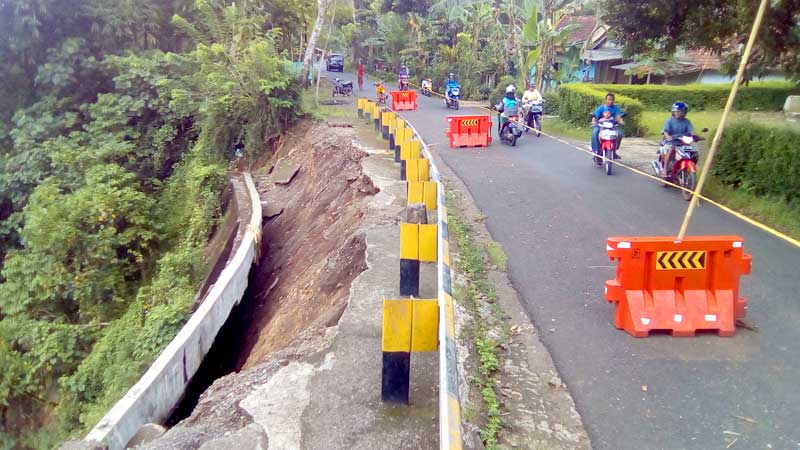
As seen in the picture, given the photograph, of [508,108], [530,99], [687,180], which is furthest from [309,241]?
[530,99]

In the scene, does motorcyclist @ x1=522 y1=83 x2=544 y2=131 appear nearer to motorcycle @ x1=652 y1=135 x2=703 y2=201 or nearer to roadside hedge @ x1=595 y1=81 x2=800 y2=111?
motorcycle @ x1=652 y1=135 x2=703 y2=201

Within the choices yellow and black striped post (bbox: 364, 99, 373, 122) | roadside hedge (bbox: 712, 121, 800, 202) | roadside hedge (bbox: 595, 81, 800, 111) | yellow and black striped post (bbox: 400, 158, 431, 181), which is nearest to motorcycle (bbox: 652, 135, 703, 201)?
roadside hedge (bbox: 712, 121, 800, 202)

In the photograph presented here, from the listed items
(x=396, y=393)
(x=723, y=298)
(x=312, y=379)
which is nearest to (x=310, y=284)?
(x=312, y=379)

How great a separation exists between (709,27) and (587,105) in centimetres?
958

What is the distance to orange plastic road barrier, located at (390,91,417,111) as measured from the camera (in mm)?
28281

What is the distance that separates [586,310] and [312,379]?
290 centimetres

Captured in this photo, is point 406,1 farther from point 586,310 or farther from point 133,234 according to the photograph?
point 586,310

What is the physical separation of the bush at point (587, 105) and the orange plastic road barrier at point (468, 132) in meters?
4.56

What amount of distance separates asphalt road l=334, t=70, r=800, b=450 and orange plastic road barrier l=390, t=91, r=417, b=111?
1685 centimetres

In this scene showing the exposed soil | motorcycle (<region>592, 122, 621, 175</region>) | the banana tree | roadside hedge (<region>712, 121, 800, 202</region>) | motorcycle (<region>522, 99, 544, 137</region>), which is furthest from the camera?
the banana tree

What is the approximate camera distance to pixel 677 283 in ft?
20.2

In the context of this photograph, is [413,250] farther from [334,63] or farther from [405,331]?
[334,63]

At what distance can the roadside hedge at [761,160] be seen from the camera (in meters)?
10.3

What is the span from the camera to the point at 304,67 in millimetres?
21047
